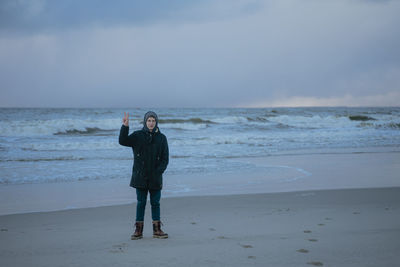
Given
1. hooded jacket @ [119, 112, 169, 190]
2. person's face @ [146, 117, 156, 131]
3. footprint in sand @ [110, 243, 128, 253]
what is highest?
person's face @ [146, 117, 156, 131]

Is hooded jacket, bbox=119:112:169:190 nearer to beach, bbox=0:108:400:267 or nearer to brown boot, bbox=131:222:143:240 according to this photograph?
brown boot, bbox=131:222:143:240

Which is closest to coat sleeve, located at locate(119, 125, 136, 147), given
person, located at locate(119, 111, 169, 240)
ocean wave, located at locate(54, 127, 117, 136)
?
person, located at locate(119, 111, 169, 240)

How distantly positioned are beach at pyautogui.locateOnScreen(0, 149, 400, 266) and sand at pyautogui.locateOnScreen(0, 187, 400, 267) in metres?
0.01

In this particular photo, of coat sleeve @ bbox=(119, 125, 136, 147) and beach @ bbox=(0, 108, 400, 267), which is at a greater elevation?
coat sleeve @ bbox=(119, 125, 136, 147)

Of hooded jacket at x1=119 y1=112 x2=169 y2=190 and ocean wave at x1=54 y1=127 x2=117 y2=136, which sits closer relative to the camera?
hooded jacket at x1=119 y1=112 x2=169 y2=190

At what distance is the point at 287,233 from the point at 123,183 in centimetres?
536

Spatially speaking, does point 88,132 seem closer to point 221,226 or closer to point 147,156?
point 221,226

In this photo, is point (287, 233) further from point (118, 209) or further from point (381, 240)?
point (118, 209)

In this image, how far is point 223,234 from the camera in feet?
15.3

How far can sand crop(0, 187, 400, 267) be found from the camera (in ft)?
12.2

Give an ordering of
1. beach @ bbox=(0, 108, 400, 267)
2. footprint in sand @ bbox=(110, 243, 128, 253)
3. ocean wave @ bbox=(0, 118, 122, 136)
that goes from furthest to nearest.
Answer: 1. ocean wave @ bbox=(0, 118, 122, 136)
2. footprint in sand @ bbox=(110, 243, 128, 253)
3. beach @ bbox=(0, 108, 400, 267)

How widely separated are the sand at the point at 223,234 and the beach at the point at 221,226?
0.04 feet

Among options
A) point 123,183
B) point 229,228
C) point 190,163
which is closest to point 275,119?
point 190,163

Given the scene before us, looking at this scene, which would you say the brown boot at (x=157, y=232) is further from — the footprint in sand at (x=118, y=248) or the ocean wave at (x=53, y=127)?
the ocean wave at (x=53, y=127)
